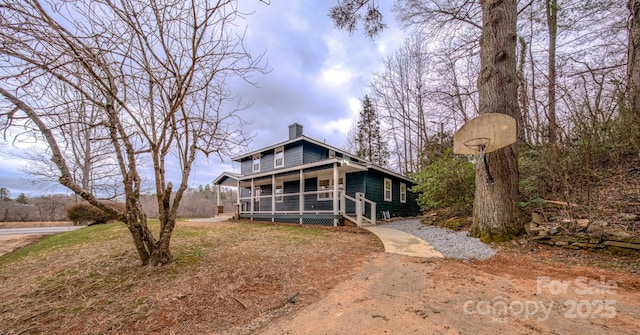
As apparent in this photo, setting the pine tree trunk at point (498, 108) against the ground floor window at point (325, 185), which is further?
the ground floor window at point (325, 185)

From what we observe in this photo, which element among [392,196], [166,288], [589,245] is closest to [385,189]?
[392,196]

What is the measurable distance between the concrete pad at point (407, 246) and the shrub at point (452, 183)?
2.92 metres

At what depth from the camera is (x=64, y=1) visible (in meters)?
2.73

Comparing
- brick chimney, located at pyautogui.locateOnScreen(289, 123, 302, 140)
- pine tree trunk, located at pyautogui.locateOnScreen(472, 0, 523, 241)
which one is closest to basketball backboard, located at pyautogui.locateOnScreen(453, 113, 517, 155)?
pine tree trunk, located at pyautogui.locateOnScreen(472, 0, 523, 241)

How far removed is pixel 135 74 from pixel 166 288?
10.5 feet

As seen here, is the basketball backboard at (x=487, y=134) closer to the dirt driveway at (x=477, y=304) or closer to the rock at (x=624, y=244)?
the rock at (x=624, y=244)

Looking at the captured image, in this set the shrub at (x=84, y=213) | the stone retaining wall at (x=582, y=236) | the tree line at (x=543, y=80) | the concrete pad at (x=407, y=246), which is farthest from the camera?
the shrub at (x=84, y=213)

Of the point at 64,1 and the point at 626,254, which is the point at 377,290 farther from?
the point at 64,1

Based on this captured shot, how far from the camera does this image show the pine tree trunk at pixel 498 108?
5648mm

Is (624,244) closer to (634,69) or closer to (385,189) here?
(634,69)

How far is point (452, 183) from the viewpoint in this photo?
881 cm

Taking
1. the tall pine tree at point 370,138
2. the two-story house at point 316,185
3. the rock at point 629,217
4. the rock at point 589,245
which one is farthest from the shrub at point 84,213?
the tall pine tree at point 370,138

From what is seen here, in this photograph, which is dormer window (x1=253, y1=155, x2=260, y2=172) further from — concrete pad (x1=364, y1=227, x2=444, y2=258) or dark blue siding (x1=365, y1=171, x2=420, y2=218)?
concrete pad (x1=364, y1=227, x2=444, y2=258)

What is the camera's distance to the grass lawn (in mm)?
2609
